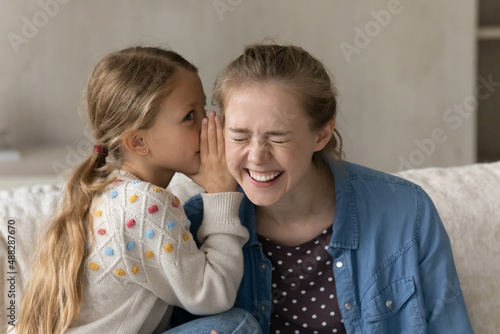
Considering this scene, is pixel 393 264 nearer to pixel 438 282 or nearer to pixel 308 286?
pixel 438 282

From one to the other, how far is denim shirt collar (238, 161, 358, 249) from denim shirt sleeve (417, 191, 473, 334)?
0.16 meters

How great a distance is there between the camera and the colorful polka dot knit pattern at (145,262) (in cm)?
136

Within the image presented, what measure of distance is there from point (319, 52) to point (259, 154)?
205cm

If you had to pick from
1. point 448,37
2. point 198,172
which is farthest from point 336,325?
point 448,37

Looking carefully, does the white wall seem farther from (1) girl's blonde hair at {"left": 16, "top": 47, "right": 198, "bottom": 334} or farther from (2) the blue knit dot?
(2) the blue knit dot

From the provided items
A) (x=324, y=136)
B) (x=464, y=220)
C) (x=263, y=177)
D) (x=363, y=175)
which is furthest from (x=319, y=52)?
(x=263, y=177)

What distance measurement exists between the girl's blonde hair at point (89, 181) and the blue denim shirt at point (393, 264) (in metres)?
0.42

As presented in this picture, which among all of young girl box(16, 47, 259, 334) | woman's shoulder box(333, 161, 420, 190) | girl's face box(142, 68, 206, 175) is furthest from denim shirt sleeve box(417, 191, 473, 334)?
girl's face box(142, 68, 206, 175)

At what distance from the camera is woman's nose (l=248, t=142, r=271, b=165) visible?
1.37m

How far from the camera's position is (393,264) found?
60.6 inches

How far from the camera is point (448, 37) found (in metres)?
3.18

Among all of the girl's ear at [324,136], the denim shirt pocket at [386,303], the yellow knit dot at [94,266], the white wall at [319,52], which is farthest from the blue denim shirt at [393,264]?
the white wall at [319,52]

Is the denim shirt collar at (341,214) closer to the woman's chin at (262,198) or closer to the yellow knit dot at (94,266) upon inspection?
the woman's chin at (262,198)

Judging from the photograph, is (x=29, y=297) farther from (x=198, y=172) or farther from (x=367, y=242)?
(x=367, y=242)
